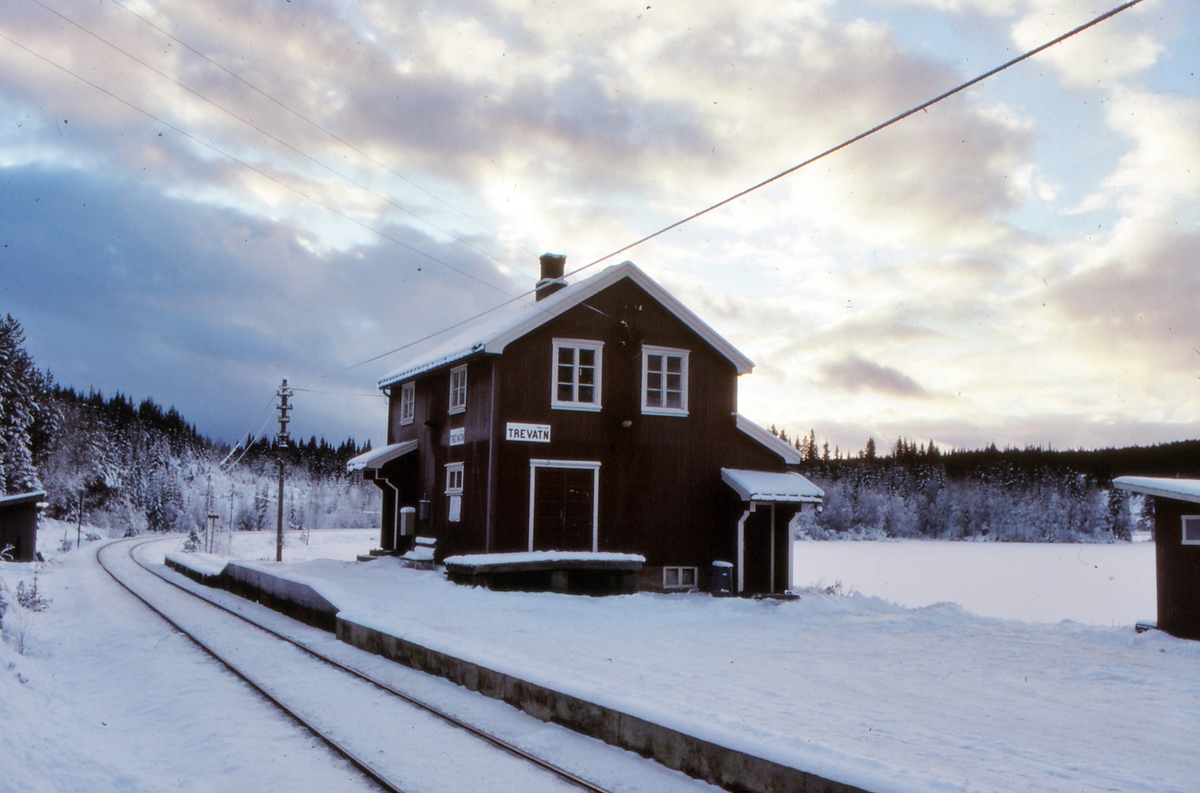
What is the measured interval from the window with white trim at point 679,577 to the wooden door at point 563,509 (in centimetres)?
243

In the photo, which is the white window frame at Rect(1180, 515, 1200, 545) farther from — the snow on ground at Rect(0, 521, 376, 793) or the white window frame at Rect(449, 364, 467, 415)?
the white window frame at Rect(449, 364, 467, 415)

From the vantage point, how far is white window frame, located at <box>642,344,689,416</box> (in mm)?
24153

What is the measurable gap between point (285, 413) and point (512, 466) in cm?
1909

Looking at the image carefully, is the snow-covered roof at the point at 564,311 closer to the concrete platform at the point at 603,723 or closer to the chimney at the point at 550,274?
the chimney at the point at 550,274

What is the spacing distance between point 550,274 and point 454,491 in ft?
25.5

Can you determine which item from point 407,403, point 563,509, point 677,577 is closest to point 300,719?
point 563,509

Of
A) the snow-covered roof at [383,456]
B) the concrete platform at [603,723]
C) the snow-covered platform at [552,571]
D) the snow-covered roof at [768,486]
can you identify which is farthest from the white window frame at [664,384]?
the concrete platform at [603,723]

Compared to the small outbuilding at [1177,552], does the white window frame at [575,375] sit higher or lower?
higher

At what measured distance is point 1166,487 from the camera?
1584 centimetres

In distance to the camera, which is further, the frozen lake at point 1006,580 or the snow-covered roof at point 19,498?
the snow-covered roof at point 19,498

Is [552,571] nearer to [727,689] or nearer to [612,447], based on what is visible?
[612,447]

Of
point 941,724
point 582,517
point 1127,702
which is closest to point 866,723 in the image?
point 941,724

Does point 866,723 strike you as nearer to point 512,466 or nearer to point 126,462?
point 512,466

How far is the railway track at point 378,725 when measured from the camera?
7410 mm
